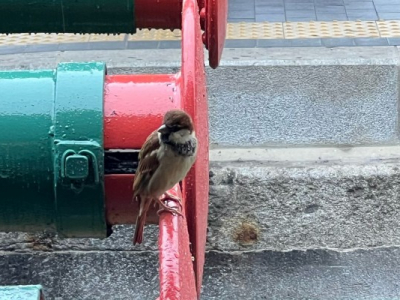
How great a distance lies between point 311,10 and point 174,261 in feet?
14.8

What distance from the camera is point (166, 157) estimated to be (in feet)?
6.04

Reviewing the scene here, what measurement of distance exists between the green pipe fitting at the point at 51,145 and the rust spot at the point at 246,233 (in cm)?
181

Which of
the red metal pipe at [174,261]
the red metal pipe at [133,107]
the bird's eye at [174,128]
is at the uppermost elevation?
the bird's eye at [174,128]

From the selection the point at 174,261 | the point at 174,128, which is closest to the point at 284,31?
the point at 174,128

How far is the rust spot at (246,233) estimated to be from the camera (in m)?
3.83

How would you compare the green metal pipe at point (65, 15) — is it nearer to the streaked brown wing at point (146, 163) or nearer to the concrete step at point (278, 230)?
the concrete step at point (278, 230)

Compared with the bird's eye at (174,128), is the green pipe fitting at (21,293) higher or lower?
lower

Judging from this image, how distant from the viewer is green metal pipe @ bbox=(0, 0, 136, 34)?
2969mm

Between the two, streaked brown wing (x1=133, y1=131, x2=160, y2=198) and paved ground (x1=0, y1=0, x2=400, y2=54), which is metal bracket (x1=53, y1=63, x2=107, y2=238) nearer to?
streaked brown wing (x1=133, y1=131, x2=160, y2=198)

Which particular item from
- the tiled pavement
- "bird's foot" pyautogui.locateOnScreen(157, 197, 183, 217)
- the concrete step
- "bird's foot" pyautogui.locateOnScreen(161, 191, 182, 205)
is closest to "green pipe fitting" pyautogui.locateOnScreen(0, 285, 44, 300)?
"bird's foot" pyautogui.locateOnScreen(157, 197, 183, 217)

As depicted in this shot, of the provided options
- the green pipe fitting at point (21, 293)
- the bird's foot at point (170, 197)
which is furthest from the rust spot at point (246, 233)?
the green pipe fitting at point (21, 293)

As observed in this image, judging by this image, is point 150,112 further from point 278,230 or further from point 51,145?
point 278,230

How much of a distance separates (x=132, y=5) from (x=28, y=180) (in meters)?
1.25

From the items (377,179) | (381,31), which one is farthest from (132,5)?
(381,31)
